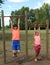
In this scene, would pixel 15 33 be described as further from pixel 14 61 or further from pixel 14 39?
pixel 14 61

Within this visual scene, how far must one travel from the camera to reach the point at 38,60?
10.8m

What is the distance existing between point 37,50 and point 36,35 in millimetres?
626

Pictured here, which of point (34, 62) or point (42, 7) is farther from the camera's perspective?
point (42, 7)

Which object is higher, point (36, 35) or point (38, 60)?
point (36, 35)

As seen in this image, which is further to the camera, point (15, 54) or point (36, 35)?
point (15, 54)

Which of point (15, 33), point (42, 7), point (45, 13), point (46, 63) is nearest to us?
point (46, 63)

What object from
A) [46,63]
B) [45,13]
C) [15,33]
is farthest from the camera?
[45,13]

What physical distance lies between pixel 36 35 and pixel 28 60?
1.09 metres

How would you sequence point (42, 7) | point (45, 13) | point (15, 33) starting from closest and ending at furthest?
point (15, 33), point (45, 13), point (42, 7)

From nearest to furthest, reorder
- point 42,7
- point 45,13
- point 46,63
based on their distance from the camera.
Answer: point 46,63
point 45,13
point 42,7

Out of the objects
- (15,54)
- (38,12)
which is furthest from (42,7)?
(15,54)

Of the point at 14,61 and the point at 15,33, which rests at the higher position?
the point at 15,33

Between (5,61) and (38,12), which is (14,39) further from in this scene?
(38,12)

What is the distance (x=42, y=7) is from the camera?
335ft
